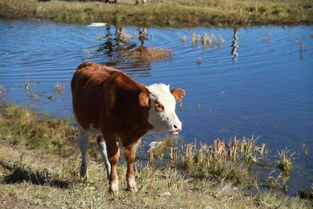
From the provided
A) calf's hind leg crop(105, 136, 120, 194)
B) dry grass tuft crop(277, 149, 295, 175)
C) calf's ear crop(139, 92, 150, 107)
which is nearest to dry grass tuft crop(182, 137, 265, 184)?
dry grass tuft crop(277, 149, 295, 175)

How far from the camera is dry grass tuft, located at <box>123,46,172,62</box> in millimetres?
23938

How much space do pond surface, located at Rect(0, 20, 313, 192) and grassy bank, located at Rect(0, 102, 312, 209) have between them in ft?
3.65

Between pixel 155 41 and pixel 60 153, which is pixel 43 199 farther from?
pixel 155 41

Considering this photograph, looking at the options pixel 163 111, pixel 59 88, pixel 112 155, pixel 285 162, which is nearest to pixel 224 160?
pixel 285 162

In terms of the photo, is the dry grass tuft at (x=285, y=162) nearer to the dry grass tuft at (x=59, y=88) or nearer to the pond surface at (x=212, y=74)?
the pond surface at (x=212, y=74)

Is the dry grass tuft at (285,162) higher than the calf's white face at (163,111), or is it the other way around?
the calf's white face at (163,111)

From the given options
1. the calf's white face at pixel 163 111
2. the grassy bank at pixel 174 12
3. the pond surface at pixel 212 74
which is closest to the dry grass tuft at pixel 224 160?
the pond surface at pixel 212 74

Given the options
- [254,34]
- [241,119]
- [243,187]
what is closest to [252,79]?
[241,119]

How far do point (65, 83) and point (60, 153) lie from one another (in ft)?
25.2

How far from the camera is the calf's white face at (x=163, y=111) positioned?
257 inches

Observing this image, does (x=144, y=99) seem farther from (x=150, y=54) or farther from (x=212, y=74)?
(x=150, y=54)

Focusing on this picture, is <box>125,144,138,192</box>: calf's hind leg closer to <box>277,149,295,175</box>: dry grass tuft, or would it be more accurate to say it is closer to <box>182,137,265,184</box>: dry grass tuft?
<box>182,137,265,184</box>: dry grass tuft

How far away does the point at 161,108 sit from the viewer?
6594 millimetres

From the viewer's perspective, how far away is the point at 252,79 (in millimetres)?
19703
